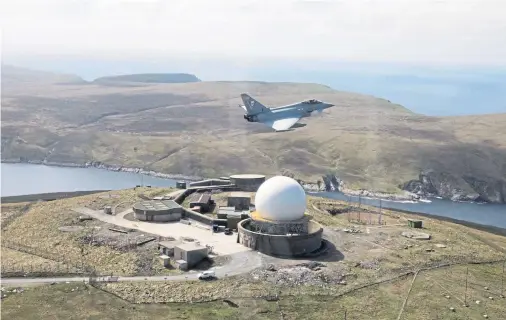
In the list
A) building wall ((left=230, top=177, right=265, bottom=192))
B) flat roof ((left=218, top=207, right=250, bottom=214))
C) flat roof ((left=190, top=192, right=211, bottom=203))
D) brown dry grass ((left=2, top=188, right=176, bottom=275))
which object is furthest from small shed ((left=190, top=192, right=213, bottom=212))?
building wall ((left=230, top=177, right=265, bottom=192))

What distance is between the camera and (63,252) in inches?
2459

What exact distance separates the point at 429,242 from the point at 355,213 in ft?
72.6

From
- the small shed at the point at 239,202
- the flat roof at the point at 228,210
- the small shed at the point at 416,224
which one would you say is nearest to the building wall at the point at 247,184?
the small shed at the point at 239,202

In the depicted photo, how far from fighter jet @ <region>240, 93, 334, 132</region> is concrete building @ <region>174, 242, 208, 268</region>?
4341 cm

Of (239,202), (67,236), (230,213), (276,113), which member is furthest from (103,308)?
(276,113)

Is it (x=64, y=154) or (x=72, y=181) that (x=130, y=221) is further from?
(x=64, y=154)

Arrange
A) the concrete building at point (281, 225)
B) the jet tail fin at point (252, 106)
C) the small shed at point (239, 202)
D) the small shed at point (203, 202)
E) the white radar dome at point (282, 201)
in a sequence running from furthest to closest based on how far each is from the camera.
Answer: the jet tail fin at point (252, 106), the small shed at point (239, 202), the small shed at point (203, 202), the white radar dome at point (282, 201), the concrete building at point (281, 225)

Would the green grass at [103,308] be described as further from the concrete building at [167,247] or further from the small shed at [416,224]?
the small shed at [416,224]

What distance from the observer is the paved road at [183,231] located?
211 feet

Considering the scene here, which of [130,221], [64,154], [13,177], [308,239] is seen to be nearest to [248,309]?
[308,239]

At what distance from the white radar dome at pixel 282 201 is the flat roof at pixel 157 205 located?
18743 mm

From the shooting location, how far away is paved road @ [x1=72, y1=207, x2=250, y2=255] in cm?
6444

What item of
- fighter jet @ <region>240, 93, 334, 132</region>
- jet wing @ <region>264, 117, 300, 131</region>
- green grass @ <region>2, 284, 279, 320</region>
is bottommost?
green grass @ <region>2, 284, 279, 320</region>

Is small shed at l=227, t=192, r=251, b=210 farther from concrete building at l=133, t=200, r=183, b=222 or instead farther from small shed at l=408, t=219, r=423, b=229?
small shed at l=408, t=219, r=423, b=229
